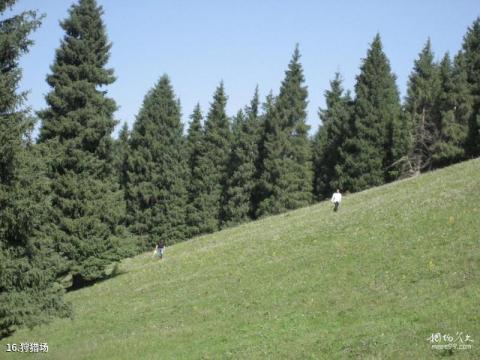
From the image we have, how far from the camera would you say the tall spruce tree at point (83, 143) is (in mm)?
37719

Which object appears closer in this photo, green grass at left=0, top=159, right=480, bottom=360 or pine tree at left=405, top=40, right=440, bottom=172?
green grass at left=0, top=159, right=480, bottom=360

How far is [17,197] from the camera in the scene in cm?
1800

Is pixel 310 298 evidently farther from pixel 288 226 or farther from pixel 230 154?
pixel 230 154

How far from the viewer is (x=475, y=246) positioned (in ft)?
70.4

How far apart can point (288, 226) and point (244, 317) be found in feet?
59.9

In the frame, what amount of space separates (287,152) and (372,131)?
10.8m

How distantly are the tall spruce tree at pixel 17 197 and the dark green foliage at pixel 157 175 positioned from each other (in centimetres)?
4933

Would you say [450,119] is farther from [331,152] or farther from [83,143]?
[83,143]

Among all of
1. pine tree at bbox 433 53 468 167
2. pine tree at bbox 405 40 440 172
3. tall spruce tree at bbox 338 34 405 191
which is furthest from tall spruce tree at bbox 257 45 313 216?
pine tree at bbox 433 53 468 167

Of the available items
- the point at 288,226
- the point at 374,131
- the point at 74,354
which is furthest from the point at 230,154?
the point at 74,354

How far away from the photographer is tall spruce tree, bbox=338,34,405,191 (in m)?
63.8

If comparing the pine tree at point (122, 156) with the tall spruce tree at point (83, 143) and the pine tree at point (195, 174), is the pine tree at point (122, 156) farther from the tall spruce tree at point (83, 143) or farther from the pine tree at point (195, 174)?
the tall spruce tree at point (83, 143)

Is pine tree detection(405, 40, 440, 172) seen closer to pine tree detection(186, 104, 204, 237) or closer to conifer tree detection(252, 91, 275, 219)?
conifer tree detection(252, 91, 275, 219)

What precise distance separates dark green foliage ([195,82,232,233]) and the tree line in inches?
5.7
